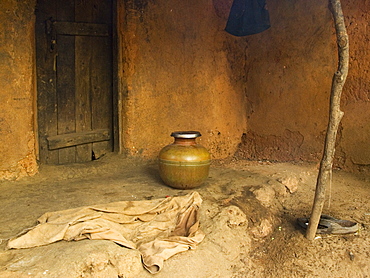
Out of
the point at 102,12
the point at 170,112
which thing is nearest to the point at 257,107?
the point at 170,112

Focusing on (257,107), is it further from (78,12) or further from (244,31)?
(78,12)

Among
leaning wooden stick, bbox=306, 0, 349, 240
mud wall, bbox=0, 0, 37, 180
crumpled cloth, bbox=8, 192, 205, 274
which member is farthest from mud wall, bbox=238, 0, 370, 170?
mud wall, bbox=0, 0, 37, 180

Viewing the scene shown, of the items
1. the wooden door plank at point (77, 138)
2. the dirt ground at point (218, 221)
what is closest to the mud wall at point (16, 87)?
the dirt ground at point (218, 221)

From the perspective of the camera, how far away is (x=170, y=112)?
5.83 meters

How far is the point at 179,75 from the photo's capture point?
231 inches

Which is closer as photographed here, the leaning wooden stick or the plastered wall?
the leaning wooden stick

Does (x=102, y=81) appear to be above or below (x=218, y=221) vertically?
above

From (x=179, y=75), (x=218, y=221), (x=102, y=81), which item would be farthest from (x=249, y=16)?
(x=218, y=221)

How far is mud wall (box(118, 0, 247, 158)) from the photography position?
5.44 metres

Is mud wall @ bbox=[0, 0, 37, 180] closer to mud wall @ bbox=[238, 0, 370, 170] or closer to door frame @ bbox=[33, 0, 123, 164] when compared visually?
door frame @ bbox=[33, 0, 123, 164]

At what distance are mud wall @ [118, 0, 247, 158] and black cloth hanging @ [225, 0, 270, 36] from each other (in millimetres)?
Answer: 674

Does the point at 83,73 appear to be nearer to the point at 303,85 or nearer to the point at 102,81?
the point at 102,81

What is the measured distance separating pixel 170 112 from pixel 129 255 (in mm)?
2952

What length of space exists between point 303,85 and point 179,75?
67.6 inches
